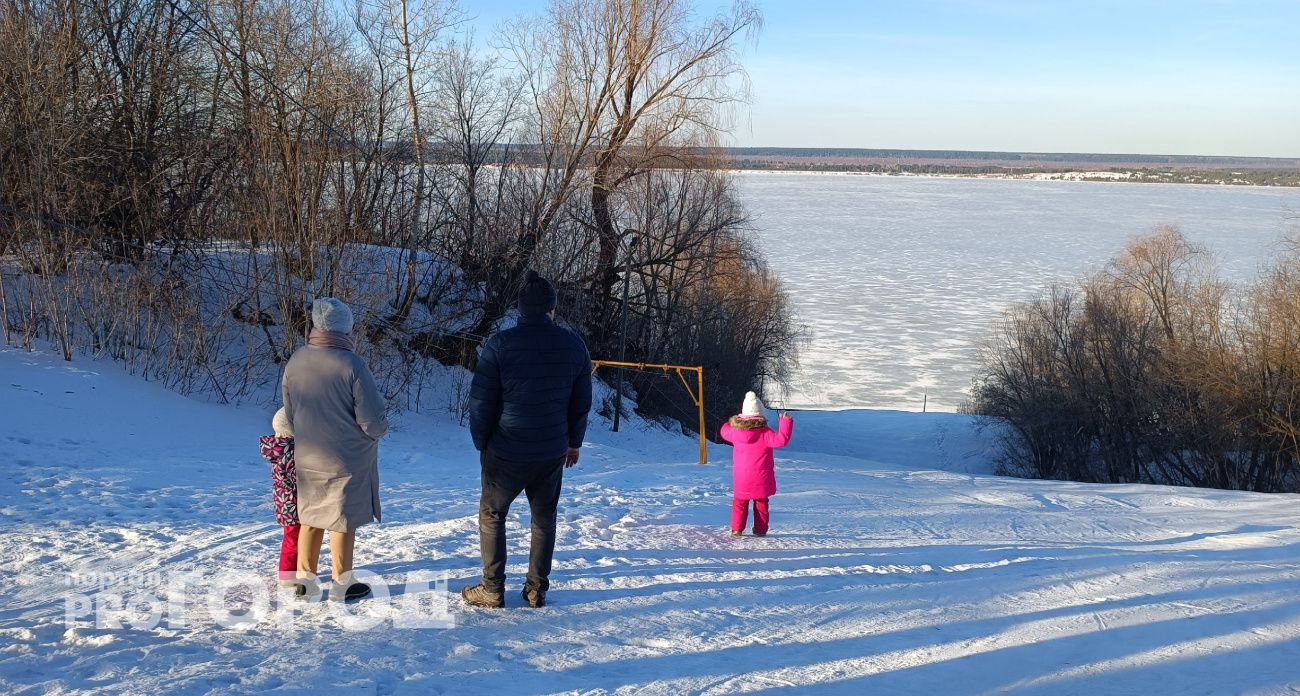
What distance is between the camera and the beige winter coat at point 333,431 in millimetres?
4812

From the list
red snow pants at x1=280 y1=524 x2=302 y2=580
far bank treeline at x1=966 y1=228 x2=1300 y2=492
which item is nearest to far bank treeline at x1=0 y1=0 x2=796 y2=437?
red snow pants at x1=280 y1=524 x2=302 y2=580

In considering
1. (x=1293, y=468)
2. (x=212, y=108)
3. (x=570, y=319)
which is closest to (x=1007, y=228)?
(x=1293, y=468)

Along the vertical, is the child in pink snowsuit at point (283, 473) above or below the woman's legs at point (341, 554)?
above

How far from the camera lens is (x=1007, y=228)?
298 feet

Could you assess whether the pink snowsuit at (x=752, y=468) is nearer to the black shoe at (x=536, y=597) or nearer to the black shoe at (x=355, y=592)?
the black shoe at (x=536, y=597)

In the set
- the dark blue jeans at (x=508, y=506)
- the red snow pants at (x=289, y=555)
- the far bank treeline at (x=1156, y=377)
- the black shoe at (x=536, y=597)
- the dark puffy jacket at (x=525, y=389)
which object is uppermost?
the dark puffy jacket at (x=525, y=389)

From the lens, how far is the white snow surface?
174 inches

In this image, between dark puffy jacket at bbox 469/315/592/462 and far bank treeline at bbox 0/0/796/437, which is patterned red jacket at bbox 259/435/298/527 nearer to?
dark puffy jacket at bbox 469/315/592/462

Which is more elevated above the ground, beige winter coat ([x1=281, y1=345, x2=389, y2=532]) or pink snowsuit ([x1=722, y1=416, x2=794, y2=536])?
beige winter coat ([x1=281, y1=345, x2=389, y2=532])

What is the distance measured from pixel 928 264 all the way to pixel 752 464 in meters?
59.6

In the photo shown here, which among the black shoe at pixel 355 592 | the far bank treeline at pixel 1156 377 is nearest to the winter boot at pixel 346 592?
the black shoe at pixel 355 592

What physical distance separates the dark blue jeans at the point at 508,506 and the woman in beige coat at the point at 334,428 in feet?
1.98

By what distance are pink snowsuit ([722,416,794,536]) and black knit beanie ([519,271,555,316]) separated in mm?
2677

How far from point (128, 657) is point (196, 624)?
1.53 ft
